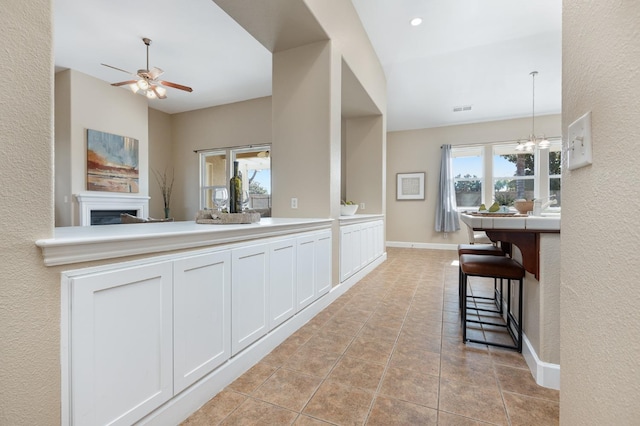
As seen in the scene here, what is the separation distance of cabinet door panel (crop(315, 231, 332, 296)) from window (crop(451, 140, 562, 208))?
17.1ft

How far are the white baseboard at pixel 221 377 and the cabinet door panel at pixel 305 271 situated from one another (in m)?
0.10

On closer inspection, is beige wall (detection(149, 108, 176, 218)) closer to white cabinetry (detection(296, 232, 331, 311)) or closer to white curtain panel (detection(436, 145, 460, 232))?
white cabinetry (detection(296, 232, 331, 311))

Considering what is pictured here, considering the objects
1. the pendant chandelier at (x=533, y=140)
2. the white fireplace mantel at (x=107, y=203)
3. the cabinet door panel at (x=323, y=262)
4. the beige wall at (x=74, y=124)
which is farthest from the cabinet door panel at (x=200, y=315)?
the pendant chandelier at (x=533, y=140)

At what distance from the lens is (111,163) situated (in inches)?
210

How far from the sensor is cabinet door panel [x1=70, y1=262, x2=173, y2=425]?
0.96 m

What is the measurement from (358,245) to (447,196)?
3.87m

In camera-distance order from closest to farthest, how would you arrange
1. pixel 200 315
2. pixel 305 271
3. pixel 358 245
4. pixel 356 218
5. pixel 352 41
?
pixel 200 315
pixel 305 271
pixel 352 41
pixel 356 218
pixel 358 245

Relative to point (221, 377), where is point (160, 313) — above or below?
above

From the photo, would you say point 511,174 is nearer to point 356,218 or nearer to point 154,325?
point 356,218

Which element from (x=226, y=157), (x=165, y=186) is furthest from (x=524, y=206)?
(x=165, y=186)

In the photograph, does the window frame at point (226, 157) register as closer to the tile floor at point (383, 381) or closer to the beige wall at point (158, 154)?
the beige wall at point (158, 154)

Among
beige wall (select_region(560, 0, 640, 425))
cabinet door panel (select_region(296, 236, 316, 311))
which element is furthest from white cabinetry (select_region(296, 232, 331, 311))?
beige wall (select_region(560, 0, 640, 425))

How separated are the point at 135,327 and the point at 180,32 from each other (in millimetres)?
4052

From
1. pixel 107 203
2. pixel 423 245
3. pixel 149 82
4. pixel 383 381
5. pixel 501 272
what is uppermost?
pixel 149 82
